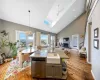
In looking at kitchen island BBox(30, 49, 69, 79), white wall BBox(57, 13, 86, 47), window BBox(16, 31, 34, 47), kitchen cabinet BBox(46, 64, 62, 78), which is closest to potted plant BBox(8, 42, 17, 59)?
window BBox(16, 31, 34, 47)

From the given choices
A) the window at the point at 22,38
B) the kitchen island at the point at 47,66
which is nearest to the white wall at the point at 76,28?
the window at the point at 22,38

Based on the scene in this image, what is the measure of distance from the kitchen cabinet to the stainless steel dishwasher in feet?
0.46

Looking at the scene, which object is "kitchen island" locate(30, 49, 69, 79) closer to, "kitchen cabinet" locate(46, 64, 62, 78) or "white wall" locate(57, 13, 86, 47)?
"kitchen cabinet" locate(46, 64, 62, 78)

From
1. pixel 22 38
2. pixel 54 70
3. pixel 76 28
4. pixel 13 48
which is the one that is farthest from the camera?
pixel 76 28

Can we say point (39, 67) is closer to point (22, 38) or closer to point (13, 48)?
point (13, 48)

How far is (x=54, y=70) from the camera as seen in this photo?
10.5 ft

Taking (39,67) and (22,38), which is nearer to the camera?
(39,67)

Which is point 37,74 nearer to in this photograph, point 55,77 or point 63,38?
point 55,77

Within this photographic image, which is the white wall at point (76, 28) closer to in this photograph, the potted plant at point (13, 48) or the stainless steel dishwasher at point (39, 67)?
the potted plant at point (13, 48)

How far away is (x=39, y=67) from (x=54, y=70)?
523 millimetres

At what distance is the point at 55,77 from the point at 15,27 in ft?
18.3

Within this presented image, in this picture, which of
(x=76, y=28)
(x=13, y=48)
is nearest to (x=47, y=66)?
(x=13, y=48)

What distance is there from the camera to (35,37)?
914 cm

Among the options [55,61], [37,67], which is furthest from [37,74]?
[55,61]
